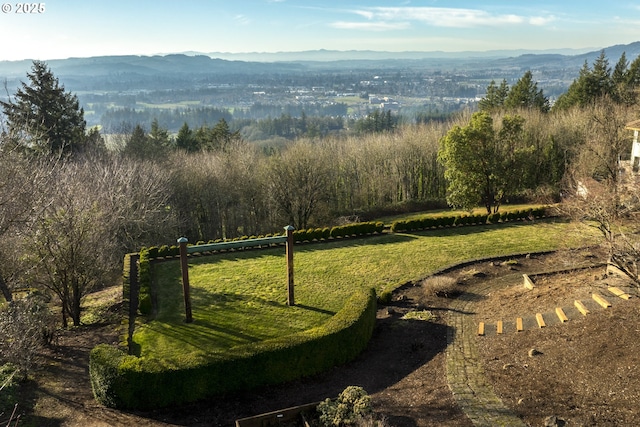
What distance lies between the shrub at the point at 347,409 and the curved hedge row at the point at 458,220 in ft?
55.9

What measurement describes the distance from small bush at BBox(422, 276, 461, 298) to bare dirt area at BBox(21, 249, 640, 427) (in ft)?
4.57

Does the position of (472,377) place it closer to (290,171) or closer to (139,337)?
Answer: (139,337)

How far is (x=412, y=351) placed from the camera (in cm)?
1269

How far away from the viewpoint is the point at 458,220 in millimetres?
26062

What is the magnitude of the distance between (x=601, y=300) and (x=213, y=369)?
1191 cm

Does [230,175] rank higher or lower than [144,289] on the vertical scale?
higher

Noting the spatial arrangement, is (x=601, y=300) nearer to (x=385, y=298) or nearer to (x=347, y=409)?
(x=385, y=298)

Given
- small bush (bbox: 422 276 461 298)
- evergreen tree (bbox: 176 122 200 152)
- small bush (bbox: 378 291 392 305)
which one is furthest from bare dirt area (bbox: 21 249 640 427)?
evergreen tree (bbox: 176 122 200 152)

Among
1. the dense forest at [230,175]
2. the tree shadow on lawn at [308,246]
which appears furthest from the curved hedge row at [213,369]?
the tree shadow on lawn at [308,246]

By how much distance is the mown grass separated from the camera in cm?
1437

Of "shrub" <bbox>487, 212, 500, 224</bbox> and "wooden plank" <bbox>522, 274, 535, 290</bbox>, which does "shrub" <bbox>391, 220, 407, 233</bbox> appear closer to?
"shrub" <bbox>487, 212, 500, 224</bbox>

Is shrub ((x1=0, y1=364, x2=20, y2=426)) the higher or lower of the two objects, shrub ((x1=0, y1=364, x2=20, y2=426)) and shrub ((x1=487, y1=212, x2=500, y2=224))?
the lower

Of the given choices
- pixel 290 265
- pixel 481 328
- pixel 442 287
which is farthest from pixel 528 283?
pixel 290 265

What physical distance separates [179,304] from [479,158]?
20380 millimetres
